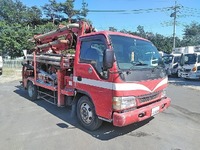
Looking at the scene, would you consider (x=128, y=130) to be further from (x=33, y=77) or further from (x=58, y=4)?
(x=58, y=4)

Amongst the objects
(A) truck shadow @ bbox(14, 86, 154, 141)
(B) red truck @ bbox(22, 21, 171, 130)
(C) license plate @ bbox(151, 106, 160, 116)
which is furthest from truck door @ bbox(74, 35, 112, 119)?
(C) license plate @ bbox(151, 106, 160, 116)

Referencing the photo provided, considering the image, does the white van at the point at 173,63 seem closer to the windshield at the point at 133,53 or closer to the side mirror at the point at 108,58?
the windshield at the point at 133,53

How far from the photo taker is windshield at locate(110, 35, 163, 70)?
4863 millimetres

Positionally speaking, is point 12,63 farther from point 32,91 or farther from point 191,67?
point 191,67

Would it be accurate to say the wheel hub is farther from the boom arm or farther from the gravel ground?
the gravel ground

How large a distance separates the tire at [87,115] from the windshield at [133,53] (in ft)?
4.33

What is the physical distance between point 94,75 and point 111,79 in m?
0.58

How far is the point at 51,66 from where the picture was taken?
7.89 m

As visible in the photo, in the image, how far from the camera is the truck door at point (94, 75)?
476 centimetres

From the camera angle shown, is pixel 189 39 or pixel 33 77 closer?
pixel 33 77

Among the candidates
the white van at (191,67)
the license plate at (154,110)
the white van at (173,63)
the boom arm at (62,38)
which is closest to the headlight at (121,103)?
the license plate at (154,110)

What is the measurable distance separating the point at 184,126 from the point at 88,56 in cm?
309

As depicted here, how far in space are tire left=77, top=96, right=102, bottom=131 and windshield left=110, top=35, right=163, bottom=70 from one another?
132cm

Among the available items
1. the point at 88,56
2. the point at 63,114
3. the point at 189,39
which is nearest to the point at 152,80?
the point at 88,56
